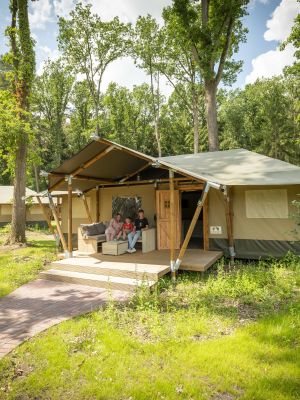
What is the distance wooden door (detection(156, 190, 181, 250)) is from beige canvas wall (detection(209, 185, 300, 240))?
103 cm

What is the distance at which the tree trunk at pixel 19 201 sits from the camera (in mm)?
11320

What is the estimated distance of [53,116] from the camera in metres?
28.5

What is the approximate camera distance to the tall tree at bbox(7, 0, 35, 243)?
37.1 feet

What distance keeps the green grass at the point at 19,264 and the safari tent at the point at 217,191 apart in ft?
3.95

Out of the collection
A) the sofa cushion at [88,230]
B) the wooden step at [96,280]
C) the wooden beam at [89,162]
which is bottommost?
the wooden step at [96,280]

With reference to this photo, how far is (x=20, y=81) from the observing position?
1154 cm

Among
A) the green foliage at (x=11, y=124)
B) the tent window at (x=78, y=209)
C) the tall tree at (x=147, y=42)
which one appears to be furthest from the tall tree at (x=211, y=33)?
the green foliage at (x=11, y=124)

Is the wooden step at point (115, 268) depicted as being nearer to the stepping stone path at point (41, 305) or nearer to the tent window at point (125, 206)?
the stepping stone path at point (41, 305)

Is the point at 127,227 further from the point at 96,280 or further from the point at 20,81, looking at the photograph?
the point at 20,81

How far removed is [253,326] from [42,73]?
29.6 meters

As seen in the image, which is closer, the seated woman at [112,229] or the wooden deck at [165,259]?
the wooden deck at [165,259]

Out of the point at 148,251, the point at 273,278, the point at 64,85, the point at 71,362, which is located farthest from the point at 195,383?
the point at 64,85

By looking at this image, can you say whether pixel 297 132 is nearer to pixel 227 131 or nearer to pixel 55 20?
pixel 227 131

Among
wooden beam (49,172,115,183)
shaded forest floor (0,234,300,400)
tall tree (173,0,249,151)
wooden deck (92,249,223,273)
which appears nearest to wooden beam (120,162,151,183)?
wooden beam (49,172,115,183)
